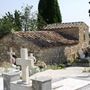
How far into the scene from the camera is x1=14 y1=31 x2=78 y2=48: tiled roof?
2062 centimetres

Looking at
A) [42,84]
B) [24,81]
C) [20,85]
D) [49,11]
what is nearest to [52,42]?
[24,81]

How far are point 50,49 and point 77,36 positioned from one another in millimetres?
5585

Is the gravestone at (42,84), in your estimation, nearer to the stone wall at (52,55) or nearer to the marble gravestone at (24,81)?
the marble gravestone at (24,81)

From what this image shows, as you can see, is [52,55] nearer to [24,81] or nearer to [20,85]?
[24,81]

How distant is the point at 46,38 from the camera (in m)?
22.4

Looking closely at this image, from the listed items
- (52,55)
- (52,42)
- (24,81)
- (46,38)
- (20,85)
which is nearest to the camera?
(20,85)

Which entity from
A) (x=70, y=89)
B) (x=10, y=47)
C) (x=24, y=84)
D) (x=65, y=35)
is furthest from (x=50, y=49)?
(x=24, y=84)

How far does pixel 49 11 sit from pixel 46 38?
1380 cm

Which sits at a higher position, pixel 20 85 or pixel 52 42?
pixel 52 42

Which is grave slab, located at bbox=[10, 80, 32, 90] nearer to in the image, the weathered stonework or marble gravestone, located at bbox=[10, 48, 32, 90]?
marble gravestone, located at bbox=[10, 48, 32, 90]

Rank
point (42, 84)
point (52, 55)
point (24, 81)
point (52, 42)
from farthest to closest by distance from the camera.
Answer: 1. point (52, 42)
2. point (52, 55)
3. point (24, 81)
4. point (42, 84)

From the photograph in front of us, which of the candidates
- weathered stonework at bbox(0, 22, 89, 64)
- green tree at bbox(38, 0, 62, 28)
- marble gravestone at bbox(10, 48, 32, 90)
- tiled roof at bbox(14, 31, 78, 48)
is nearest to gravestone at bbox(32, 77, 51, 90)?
marble gravestone at bbox(10, 48, 32, 90)

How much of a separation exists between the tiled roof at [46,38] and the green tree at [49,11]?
991 centimetres

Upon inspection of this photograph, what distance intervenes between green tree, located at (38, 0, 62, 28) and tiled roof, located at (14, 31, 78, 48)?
9.91 m
